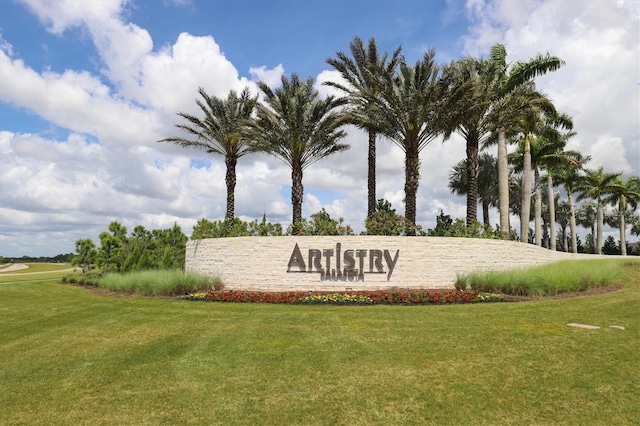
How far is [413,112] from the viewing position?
65.8 ft

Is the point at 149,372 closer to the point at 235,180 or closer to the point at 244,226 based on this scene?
the point at 244,226

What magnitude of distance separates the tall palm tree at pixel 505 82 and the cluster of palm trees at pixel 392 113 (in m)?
0.06

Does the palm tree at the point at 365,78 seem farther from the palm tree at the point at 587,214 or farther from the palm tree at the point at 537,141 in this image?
the palm tree at the point at 587,214

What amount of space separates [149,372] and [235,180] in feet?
67.6

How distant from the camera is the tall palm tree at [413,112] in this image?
2011 cm

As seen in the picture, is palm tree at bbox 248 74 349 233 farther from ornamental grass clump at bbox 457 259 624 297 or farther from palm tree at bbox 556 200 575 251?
palm tree at bbox 556 200 575 251

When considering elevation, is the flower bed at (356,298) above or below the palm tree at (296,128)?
below

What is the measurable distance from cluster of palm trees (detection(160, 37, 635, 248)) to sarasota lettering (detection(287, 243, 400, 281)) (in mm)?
2329

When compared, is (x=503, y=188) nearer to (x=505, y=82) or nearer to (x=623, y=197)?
(x=505, y=82)

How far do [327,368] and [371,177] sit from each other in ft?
62.5

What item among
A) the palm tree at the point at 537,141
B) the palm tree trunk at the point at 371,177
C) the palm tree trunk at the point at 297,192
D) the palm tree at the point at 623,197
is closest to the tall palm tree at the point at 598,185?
the palm tree at the point at 623,197

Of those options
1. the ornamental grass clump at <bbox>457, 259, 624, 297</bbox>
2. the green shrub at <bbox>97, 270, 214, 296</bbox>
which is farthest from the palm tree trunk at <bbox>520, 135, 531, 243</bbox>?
the green shrub at <bbox>97, 270, 214, 296</bbox>

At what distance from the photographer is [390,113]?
20.8 metres

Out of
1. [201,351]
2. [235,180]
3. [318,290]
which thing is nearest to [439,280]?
[318,290]
